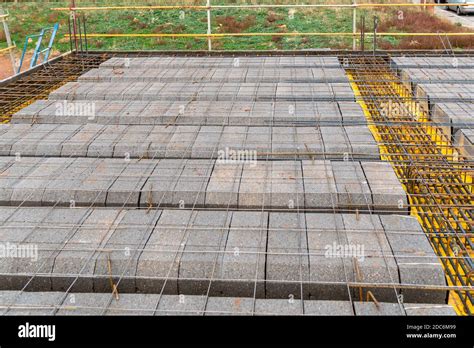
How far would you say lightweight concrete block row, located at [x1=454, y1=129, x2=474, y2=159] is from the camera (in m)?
6.57

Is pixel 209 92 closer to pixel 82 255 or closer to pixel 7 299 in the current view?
pixel 82 255

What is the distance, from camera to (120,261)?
4.39 metres

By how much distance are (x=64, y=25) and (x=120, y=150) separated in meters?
25.0

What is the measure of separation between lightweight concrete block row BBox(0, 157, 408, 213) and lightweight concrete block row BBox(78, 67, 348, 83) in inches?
167

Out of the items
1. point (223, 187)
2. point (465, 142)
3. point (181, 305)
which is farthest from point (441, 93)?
point (181, 305)

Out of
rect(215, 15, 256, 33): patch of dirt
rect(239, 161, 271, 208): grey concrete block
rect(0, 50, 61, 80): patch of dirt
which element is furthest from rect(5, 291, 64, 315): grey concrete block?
rect(215, 15, 256, 33): patch of dirt

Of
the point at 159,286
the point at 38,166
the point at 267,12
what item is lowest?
the point at 159,286

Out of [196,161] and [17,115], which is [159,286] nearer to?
[196,161]

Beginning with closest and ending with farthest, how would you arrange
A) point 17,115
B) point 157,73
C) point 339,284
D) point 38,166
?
point 339,284
point 38,166
point 17,115
point 157,73

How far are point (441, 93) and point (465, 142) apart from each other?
2094mm

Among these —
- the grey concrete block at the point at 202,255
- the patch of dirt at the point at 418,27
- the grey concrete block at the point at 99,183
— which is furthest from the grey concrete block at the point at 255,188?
the patch of dirt at the point at 418,27

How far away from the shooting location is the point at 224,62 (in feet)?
39.2

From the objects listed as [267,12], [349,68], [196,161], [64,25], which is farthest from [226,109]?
[64,25]

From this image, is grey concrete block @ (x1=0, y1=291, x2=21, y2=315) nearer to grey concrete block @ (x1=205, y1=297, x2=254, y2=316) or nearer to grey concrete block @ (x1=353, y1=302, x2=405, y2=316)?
grey concrete block @ (x1=205, y1=297, x2=254, y2=316)
